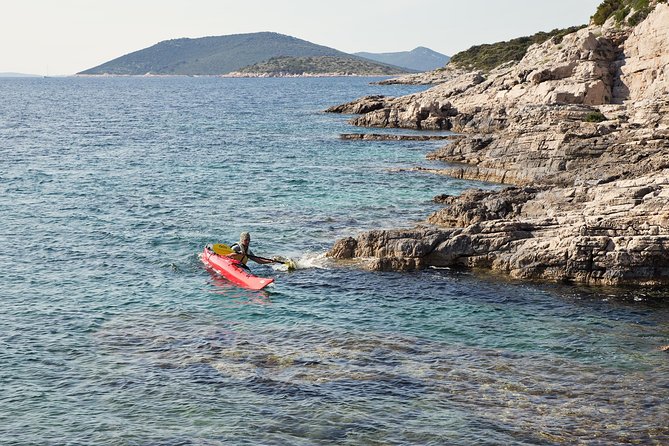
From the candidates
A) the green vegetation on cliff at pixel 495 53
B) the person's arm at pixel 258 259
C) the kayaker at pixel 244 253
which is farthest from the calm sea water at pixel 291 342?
the green vegetation on cliff at pixel 495 53

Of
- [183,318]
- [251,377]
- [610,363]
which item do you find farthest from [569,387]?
[183,318]

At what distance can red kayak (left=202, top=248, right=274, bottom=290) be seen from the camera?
29.7 meters

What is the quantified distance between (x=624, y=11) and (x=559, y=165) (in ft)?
138

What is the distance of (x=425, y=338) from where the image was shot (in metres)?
24.5

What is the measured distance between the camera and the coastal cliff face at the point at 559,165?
29.4 metres

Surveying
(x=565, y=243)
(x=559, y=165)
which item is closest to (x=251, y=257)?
(x=565, y=243)

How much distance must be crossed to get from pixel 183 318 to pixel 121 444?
866cm

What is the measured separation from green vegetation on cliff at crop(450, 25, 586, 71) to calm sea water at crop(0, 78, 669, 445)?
122 m

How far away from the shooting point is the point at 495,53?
562 ft

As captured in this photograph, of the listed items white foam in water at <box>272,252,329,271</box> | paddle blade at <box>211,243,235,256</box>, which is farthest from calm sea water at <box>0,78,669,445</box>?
paddle blade at <box>211,243,235,256</box>

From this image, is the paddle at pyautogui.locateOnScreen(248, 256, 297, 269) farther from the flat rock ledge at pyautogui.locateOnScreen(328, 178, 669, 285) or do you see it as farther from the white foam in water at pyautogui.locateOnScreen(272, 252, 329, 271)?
the flat rock ledge at pyautogui.locateOnScreen(328, 178, 669, 285)

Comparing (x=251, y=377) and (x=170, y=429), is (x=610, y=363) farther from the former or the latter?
(x=170, y=429)

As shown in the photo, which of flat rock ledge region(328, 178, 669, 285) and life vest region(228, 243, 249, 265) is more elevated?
flat rock ledge region(328, 178, 669, 285)

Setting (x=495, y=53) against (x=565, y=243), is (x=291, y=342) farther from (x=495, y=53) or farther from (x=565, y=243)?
(x=495, y=53)
